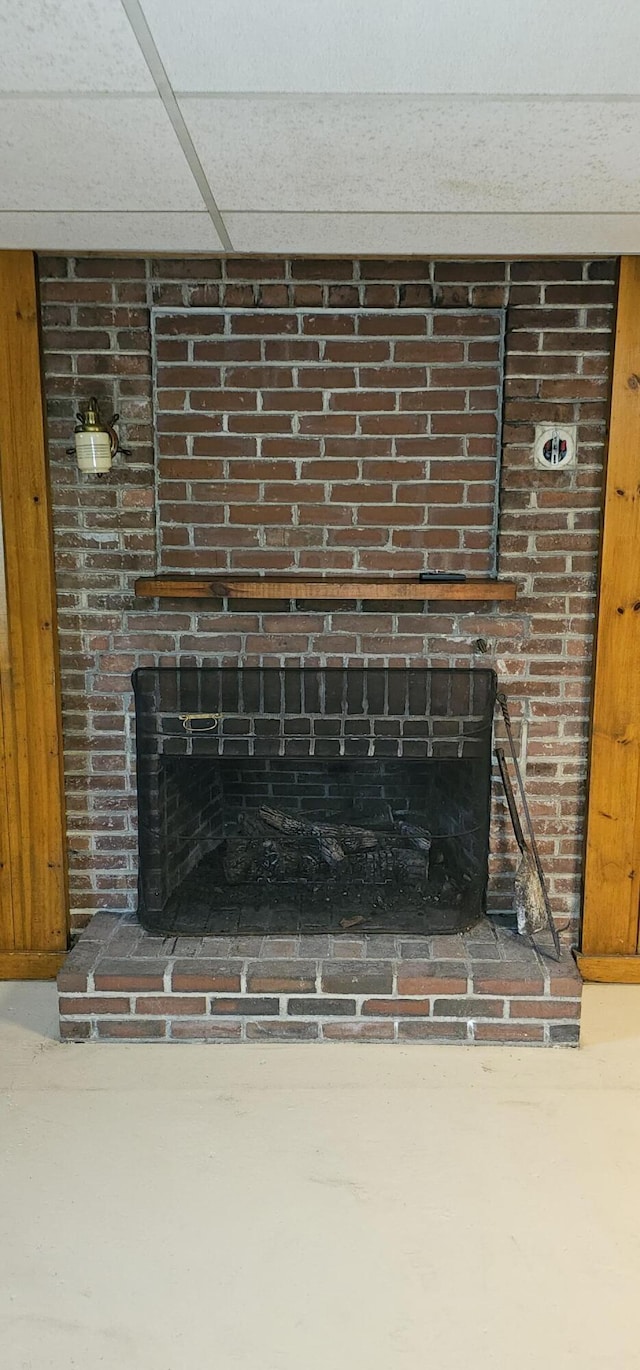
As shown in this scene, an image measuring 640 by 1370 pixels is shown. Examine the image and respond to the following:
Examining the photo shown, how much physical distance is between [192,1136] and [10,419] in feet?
6.31

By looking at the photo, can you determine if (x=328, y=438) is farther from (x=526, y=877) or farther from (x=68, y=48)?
(x=526, y=877)

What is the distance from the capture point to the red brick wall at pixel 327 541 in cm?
238

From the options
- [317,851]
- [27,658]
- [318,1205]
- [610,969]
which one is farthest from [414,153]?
[610,969]

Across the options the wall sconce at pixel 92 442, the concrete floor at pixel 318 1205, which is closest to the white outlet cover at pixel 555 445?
the wall sconce at pixel 92 442

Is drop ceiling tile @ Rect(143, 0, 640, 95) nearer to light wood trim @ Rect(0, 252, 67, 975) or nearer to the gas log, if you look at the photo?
light wood trim @ Rect(0, 252, 67, 975)

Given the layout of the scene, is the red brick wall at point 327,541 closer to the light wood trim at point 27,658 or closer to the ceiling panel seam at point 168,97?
the light wood trim at point 27,658

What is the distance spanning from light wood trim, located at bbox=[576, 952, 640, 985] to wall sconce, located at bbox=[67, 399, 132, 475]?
6.60 ft

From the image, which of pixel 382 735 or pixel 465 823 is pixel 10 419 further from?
pixel 465 823

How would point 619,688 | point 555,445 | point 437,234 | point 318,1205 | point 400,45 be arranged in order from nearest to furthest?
point 400,45
point 318,1205
point 437,234
point 555,445
point 619,688

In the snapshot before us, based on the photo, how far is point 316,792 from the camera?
283cm

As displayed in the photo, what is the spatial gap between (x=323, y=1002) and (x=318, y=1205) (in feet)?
1.93

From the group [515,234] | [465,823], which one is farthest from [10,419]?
[465,823]

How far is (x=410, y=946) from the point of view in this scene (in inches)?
95.8

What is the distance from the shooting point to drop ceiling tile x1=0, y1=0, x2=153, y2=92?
3.90 feet
